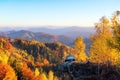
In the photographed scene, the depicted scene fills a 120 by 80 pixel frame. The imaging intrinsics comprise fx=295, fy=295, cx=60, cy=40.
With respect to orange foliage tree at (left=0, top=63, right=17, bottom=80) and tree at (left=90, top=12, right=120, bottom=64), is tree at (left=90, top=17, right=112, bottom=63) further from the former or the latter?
orange foliage tree at (left=0, top=63, right=17, bottom=80)

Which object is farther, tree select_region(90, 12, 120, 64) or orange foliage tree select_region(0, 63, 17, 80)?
orange foliage tree select_region(0, 63, 17, 80)

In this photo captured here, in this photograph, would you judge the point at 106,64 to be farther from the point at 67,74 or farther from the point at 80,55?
the point at 80,55

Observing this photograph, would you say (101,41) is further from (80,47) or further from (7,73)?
(80,47)

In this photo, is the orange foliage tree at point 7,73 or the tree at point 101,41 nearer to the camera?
the tree at point 101,41

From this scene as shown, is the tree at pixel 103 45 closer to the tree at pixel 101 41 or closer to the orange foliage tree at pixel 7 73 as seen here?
the tree at pixel 101 41

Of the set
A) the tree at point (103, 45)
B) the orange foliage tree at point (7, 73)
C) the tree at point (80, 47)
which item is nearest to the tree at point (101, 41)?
the tree at point (103, 45)

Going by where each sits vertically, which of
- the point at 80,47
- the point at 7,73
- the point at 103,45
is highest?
the point at 103,45

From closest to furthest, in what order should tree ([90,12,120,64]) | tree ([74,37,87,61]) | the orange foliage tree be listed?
tree ([90,12,120,64])
the orange foliage tree
tree ([74,37,87,61])

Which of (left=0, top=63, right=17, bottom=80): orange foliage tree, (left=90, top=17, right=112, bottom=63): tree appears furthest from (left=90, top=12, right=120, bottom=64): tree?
(left=0, top=63, right=17, bottom=80): orange foliage tree

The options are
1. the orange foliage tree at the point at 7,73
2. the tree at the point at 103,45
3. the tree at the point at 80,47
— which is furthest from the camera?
the tree at the point at 80,47

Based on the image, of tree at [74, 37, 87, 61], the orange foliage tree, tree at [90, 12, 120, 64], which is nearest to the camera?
tree at [90, 12, 120, 64]

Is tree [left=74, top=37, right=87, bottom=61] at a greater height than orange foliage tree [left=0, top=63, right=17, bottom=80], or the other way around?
tree [left=74, top=37, right=87, bottom=61]

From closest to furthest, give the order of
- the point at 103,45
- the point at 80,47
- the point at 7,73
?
the point at 103,45, the point at 7,73, the point at 80,47

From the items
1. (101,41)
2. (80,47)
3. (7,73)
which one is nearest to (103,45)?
(101,41)
